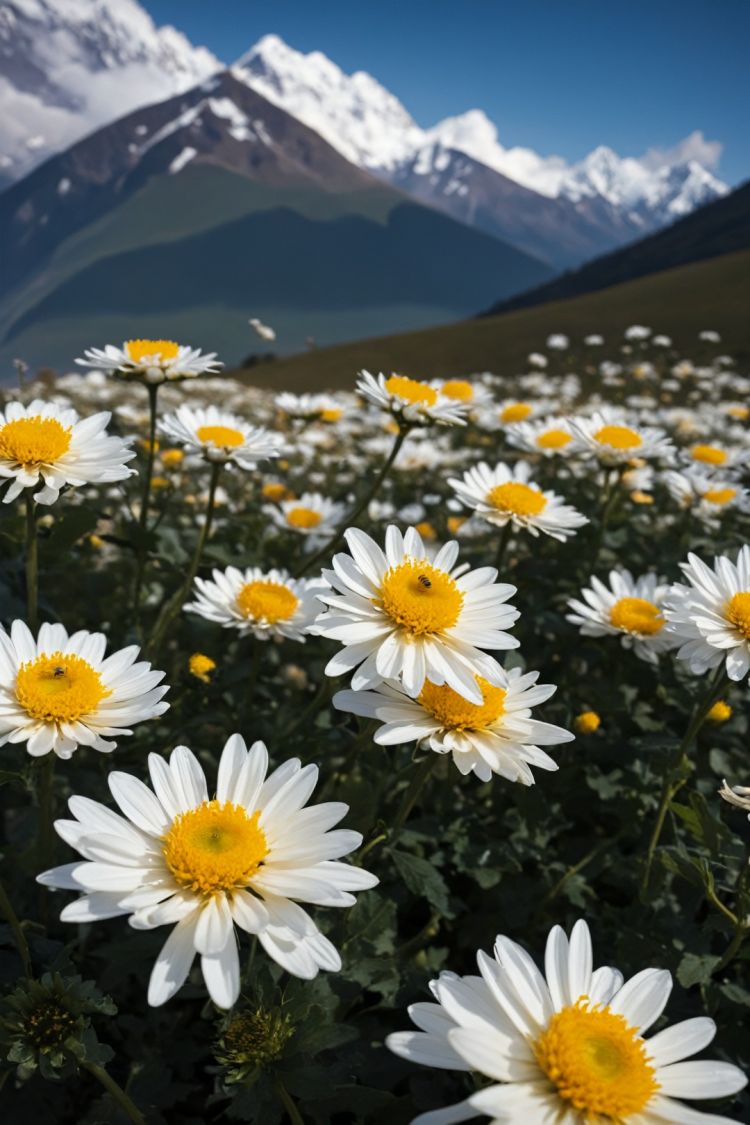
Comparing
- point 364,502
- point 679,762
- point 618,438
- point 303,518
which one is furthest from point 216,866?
point 618,438

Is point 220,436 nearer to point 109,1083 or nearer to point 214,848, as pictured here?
point 214,848

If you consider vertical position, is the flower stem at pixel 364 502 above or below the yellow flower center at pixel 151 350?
below

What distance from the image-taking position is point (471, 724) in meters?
1.61

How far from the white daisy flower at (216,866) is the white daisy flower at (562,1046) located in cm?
20

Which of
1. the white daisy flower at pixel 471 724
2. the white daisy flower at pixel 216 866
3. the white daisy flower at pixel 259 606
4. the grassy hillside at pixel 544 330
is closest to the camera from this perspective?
the white daisy flower at pixel 216 866

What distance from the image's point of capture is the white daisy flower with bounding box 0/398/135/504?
185cm

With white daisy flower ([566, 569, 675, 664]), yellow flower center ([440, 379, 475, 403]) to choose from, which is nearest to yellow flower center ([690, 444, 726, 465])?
yellow flower center ([440, 379, 475, 403])

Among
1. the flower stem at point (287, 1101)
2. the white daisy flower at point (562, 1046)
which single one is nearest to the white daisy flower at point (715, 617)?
the white daisy flower at point (562, 1046)

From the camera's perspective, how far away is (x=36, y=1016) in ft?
4.26

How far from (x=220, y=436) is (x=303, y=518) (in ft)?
3.11

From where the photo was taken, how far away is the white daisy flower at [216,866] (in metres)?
1.15

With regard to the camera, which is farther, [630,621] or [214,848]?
[630,621]

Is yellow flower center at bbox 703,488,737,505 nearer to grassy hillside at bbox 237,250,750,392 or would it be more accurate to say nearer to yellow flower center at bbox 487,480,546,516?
yellow flower center at bbox 487,480,546,516

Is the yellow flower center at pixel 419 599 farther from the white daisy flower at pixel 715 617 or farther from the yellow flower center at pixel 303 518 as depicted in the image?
the yellow flower center at pixel 303 518
